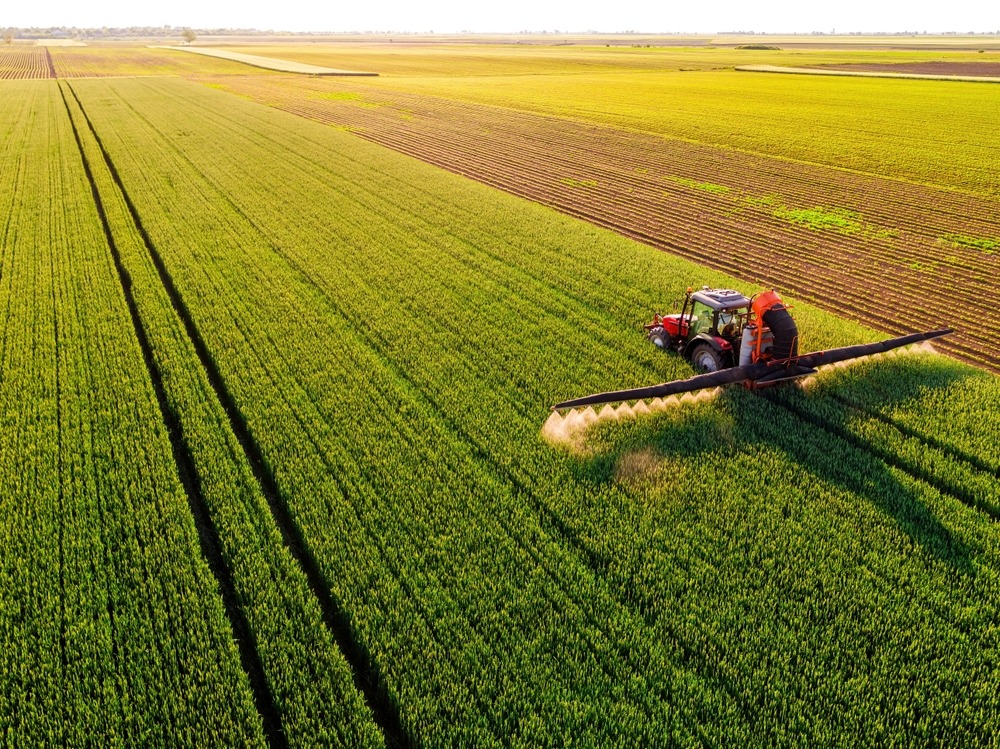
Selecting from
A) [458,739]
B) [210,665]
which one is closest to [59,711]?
[210,665]

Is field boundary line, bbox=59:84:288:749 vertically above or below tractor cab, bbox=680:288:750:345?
below

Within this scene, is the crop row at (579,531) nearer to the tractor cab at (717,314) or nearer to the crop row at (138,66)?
the tractor cab at (717,314)

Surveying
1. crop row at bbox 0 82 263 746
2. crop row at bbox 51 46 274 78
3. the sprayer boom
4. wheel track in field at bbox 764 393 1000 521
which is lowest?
wheel track in field at bbox 764 393 1000 521

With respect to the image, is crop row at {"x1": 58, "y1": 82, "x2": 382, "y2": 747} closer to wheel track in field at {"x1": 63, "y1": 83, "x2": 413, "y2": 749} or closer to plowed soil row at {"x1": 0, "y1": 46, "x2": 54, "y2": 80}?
wheel track in field at {"x1": 63, "y1": 83, "x2": 413, "y2": 749}

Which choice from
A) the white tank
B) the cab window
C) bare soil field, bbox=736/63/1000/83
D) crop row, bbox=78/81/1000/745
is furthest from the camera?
bare soil field, bbox=736/63/1000/83

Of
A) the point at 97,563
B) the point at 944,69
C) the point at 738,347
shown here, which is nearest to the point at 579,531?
the point at 738,347

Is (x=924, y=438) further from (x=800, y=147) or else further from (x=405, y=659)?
(x=800, y=147)

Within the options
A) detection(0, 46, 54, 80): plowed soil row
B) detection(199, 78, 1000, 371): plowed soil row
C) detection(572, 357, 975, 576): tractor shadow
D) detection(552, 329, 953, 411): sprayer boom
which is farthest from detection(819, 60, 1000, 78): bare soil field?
detection(0, 46, 54, 80): plowed soil row

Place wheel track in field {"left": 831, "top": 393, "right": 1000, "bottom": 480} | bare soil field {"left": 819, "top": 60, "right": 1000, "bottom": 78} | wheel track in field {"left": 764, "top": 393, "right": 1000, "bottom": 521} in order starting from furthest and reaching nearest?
bare soil field {"left": 819, "top": 60, "right": 1000, "bottom": 78} → wheel track in field {"left": 831, "top": 393, "right": 1000, "bottom": 480} → wheel track in field {"left": 764, "top": 393, "right": 1000, "bottom": 521}
